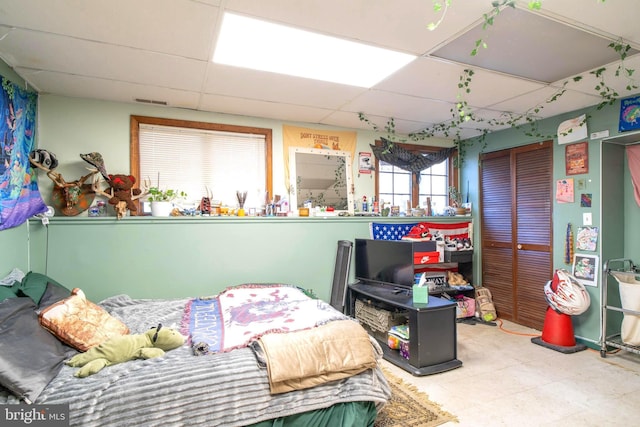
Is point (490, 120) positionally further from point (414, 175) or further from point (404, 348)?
point (404, 348)

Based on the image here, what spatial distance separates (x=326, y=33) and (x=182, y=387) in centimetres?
222

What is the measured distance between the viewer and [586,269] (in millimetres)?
3559

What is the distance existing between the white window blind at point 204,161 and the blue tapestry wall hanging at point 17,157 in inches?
34.3

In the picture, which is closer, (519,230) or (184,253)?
(184,253)

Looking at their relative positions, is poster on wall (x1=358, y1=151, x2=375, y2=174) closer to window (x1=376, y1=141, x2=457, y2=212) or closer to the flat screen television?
window (x1=376, y1=141, x2=457, y2=212)

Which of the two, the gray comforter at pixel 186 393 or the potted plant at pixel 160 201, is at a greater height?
the potted plant at pixel 160 201

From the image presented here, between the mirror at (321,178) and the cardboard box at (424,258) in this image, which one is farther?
the cardboard box at (424,258)

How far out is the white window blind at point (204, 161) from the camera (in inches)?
137

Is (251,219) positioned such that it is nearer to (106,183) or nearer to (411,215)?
(106,183)

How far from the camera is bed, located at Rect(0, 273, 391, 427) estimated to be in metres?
1.62

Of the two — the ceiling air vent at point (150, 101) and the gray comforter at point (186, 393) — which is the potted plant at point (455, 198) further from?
the ceiling air vent at point (150, 101)

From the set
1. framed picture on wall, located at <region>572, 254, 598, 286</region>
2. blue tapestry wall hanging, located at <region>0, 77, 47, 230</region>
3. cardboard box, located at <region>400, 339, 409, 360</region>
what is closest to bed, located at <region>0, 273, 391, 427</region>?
blue tapestry wall hanging, located at <region>0, 77, 47, 230</region>

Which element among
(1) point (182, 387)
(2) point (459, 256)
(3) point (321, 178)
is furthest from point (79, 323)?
(2) point (459, 256)

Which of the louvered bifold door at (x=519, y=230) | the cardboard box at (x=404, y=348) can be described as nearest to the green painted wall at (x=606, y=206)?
the louvered bifold door at (x=519, y=230)
